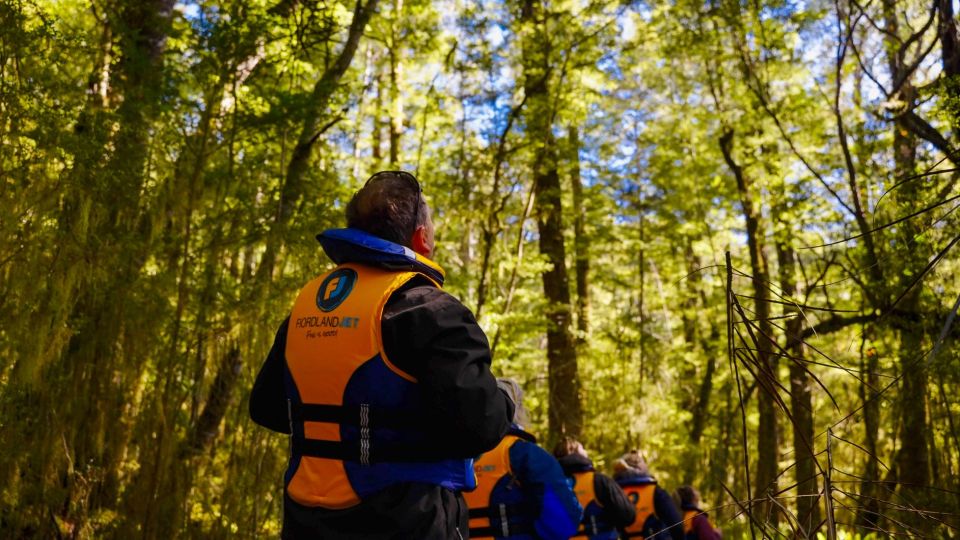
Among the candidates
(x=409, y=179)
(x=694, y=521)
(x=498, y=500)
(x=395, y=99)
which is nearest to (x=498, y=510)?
(x=498, y=500)

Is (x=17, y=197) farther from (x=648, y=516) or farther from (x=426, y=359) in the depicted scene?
(x=648, y=516)

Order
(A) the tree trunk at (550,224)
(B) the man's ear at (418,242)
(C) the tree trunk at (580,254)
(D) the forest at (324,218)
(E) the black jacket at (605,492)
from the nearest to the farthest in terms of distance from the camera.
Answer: (B) the man's ear at (418,242)
(D) the forest at (324,218)
(E) the black jacket at (605,492)
(A) the tree trunk at (550,224)
(C) the tree trunk at (580,254)

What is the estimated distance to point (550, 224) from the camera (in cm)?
1210

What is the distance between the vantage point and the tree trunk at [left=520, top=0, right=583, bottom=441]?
1049cm

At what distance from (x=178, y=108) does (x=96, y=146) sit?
822 mm

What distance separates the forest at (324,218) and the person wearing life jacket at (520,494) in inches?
34.4

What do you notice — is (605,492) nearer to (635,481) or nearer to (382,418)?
(635,481)

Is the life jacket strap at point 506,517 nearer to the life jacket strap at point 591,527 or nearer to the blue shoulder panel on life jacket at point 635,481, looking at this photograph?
the life jacket strap at point 591,527

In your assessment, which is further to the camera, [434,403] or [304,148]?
[304,148]

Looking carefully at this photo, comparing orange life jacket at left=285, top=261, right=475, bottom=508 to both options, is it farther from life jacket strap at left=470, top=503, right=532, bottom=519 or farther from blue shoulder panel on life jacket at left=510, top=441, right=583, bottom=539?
life jacket strap at left=470, top=503, right=532, bottom=519

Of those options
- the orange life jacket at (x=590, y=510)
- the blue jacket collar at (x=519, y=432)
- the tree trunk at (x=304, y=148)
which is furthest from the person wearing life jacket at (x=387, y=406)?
the tree trunk at (x=304, y=148)

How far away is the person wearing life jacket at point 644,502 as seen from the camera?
6.41 metres

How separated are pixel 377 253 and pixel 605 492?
3837 millimetres

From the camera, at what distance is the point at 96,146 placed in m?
4.77
